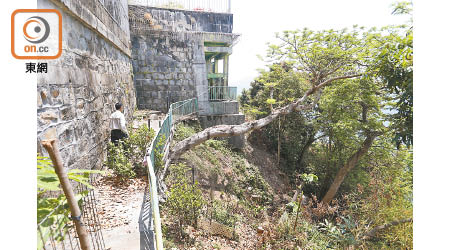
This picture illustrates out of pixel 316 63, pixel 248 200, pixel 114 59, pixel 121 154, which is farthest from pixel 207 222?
pixel 316 63

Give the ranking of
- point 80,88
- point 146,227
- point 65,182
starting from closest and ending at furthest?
point 65,182 → point 146,227 → point 80,88

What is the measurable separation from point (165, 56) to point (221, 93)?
10.5 feet

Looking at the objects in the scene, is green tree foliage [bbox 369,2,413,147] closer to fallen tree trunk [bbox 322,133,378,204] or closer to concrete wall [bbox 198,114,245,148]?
fallen tree trunk [bbox 322,133,378,204]

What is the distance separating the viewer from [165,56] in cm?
1041

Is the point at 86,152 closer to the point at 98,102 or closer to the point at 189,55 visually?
the point at 98,102

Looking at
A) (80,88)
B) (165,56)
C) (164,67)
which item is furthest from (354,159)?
(80,88)

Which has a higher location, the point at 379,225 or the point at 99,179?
the point at 99,179

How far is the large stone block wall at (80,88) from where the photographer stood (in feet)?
9.48

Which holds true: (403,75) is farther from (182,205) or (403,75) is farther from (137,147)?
(137,147)

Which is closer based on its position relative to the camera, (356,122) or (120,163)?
(120,163)

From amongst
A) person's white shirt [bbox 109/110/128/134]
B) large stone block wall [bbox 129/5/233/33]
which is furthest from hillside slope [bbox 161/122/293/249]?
large stone block wall [bbox 129/5/233/33]

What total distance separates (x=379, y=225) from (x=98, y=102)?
786 centimetres

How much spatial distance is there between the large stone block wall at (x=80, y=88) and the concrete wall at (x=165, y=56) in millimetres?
4103

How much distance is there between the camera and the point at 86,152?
12.9 feet
